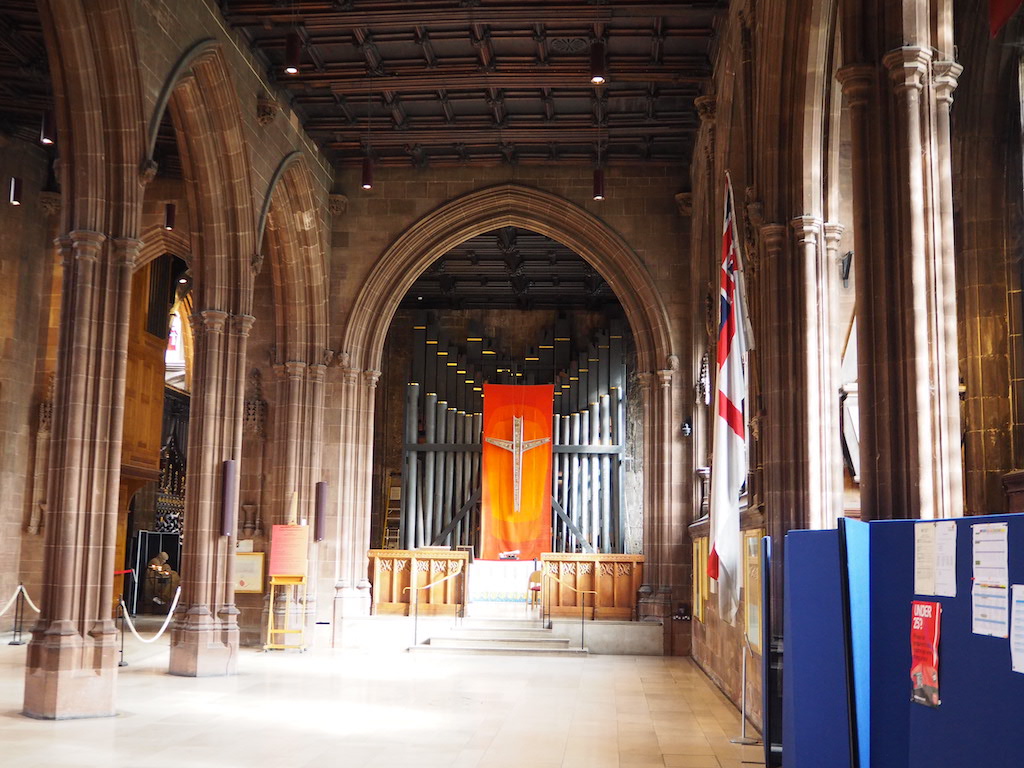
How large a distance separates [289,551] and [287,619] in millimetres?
1301

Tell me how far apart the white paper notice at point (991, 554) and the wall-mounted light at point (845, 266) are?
20.8ft

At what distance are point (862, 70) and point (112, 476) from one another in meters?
6.91

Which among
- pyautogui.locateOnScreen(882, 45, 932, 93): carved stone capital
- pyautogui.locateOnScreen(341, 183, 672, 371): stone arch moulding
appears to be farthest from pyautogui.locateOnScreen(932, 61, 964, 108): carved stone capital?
pyautogui.locateOnScreen(341, 183, 672, 371): stone arch moulding

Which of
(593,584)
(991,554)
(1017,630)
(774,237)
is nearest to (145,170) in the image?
(774,237)

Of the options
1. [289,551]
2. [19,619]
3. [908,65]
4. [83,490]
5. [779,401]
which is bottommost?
[19,619]

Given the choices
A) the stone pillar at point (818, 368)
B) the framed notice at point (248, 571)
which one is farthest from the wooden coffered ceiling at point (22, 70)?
the stone pillar at point (818, 368)

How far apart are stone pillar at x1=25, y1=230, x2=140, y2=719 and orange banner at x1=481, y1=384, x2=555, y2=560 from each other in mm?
10558

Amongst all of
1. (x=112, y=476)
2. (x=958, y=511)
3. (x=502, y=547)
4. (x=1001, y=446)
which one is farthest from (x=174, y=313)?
(x=958, y=511)

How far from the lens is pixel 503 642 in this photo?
48.5ft

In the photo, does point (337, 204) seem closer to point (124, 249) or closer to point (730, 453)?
point (124, 249)

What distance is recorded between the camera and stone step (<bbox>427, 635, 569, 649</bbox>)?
48.2 ft

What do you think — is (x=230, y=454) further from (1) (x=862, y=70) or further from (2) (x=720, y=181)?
(1) (x=862, y=70)

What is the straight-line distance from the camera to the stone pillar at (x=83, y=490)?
8703 mm

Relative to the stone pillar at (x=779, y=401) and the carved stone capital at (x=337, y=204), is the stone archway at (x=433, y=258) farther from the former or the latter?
the stone pillar at (x=779, y=401)
